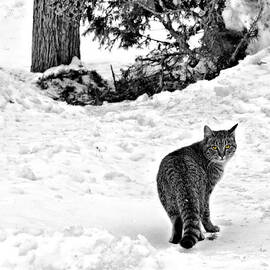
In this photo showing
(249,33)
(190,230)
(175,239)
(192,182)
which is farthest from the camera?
(249,33)

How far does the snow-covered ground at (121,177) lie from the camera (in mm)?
3906

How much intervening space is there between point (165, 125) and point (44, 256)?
6034 millimetres

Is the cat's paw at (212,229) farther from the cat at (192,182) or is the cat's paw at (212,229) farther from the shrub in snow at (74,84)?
the shrub in snow at (74,84)

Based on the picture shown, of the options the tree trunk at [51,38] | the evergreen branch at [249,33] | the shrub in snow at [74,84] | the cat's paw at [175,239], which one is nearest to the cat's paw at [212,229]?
the cat's paw at [175,239]

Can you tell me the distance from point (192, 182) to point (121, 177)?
217cm

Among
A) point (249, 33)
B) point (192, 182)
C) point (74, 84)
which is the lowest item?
point (74, 84)

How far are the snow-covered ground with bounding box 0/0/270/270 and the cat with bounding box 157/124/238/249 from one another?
0.25m

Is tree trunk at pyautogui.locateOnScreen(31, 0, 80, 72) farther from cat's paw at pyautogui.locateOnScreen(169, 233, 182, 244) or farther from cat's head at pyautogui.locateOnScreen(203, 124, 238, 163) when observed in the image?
cat's paw at pyautogui.locateOnScreen(169, 233, 182, 244)

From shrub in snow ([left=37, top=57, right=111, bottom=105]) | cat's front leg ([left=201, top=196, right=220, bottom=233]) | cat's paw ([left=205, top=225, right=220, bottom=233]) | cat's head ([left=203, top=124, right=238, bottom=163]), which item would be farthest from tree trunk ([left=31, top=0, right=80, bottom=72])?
cat's paw ([left=205, top=225, right=220, bottom=233])

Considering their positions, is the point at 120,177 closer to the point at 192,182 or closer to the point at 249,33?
the point at 192,182

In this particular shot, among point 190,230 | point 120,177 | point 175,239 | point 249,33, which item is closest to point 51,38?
point 249,33

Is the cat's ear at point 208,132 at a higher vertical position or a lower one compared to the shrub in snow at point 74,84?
higher

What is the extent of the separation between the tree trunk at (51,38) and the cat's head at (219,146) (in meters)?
7.05

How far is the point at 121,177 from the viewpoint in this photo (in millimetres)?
7211
